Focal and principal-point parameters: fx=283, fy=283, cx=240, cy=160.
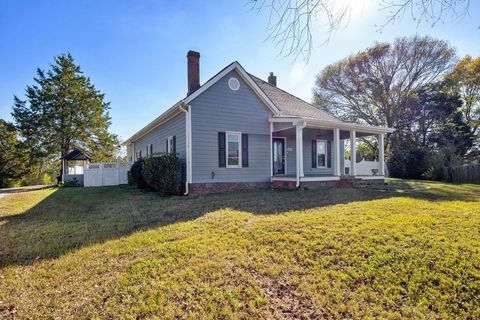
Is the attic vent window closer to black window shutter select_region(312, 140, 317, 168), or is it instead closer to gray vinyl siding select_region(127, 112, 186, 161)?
gray vinyl siding select_region(127, 112, 186, 161)

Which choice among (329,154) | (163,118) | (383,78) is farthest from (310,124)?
(383,78)

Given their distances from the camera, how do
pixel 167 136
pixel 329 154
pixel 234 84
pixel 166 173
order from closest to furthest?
pixel 166 173
pixel 234 84
pixel 167 136
pixel 329 154

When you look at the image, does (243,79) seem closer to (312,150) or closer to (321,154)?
(312,150)

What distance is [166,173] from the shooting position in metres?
10.7

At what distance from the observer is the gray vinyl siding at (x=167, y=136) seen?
11867mm

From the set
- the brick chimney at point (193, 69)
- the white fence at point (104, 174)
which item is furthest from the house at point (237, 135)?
the white fence at point (104, 174)

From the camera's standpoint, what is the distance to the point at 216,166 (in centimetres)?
1150

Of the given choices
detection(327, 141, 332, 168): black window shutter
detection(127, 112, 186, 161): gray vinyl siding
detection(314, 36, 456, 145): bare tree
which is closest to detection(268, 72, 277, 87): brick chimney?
detection(327, 141, 332, 168): black window shutter

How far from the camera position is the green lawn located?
10.1ft

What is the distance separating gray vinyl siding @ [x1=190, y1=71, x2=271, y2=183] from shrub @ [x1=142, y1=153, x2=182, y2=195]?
0.65m

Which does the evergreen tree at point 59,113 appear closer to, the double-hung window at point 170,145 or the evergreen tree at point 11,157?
the evergreen tree at point 11,157

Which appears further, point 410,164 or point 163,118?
point 410,164

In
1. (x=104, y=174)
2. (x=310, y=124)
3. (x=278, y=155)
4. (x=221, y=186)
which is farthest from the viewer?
(x=104, y=174)

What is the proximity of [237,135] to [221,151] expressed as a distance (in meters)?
1.02
